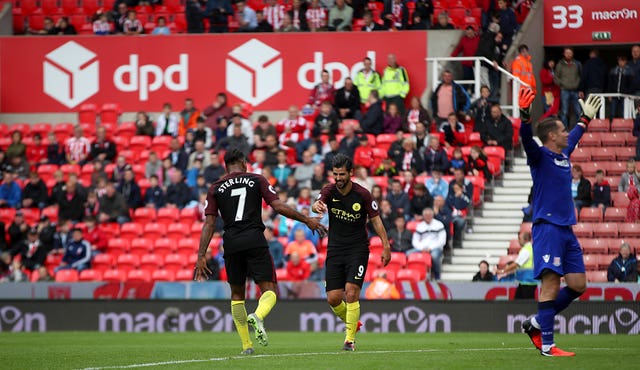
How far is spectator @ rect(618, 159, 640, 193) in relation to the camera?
23003mm

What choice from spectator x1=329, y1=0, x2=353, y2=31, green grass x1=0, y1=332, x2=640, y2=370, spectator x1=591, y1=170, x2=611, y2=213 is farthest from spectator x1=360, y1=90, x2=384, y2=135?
green grass x1=0, y1=332, x2=640, y2=370

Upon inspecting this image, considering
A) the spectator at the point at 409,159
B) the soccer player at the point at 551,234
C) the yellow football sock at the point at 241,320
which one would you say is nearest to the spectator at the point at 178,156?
the spectator at the point at 409,159

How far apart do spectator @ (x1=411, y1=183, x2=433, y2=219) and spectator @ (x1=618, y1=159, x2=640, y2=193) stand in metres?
3.64

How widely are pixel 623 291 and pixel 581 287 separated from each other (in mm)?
9239

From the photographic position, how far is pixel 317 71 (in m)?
28.8

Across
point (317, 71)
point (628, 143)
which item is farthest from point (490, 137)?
point (317, 71)

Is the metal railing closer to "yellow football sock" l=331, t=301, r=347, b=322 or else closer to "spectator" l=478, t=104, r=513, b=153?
Answer: "spectator" l=478, t=104, r=513, b=153

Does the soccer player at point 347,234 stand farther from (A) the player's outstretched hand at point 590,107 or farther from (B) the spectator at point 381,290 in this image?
(B) the spectator at point 381,290

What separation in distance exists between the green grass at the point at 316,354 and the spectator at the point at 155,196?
27.1 ft

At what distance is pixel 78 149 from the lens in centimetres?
2802

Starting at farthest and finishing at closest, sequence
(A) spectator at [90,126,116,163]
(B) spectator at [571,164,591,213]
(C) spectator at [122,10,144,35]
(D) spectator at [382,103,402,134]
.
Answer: (C) spectator at [122,10,144,35]
(A) spectator at [90,126,116,163]
(D) spectator at [382,103,402,134]
(B) spectator at [571,164,591,213]

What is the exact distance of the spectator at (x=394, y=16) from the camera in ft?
92.1

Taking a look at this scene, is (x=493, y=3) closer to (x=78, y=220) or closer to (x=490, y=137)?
(x=490, y=137)

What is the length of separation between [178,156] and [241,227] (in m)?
14.2
